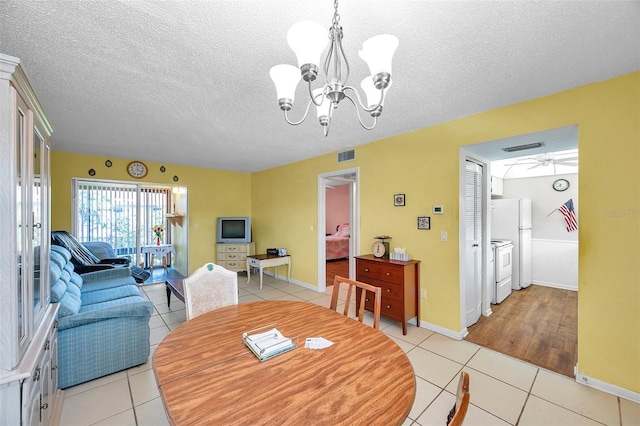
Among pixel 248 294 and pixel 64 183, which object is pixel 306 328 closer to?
pixel 248 294

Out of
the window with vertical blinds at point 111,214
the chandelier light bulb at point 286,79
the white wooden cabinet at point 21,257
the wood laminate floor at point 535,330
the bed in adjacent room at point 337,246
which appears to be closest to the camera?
the white wooden cabinet at point 21,257

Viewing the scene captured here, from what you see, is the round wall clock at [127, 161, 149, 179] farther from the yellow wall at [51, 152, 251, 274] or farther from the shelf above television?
the shelf above television

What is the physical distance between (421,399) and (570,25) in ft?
8.54

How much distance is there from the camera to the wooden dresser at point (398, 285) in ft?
9.59

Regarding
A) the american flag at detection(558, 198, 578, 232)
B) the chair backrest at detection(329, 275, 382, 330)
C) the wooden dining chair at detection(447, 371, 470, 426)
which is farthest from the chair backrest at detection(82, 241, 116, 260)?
the american flag at detection(558, 198, 578, 232)

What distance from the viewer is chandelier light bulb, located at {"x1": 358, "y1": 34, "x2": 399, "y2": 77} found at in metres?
1.07

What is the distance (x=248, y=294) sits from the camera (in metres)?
4.43

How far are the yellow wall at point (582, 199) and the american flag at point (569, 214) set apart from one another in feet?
11.4

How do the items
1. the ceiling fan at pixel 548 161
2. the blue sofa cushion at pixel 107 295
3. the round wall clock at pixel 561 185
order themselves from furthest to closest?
the round wall clock at pixel 561 185
the ceiling fan at pixel 548 161
the blue sofa cushion at pixel 107 295

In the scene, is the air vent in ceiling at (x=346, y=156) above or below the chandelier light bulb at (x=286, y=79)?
above

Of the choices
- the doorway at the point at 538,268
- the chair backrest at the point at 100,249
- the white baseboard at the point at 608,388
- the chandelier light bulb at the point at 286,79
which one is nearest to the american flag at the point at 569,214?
the doorway at the point at 538,268

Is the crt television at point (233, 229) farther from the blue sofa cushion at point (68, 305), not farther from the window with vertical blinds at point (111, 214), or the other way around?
the blue sofa cushion at point (68, 305)

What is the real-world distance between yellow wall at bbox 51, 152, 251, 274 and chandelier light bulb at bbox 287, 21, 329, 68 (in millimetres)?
5165

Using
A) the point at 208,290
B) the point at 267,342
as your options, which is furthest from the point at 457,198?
the point at 208,290
